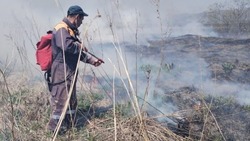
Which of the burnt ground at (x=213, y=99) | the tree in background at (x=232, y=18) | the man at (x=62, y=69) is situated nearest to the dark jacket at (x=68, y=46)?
the man at (x=62, y=69)

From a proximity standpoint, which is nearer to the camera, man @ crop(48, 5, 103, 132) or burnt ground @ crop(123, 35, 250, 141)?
burnt ground @ crop(123, 35, 250, 141)

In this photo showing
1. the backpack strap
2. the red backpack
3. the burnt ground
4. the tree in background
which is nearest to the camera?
the burnt ground

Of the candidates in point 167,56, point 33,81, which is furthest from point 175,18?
point 33,81

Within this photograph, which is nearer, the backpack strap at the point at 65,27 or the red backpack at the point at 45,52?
the backpack strap at the point at 65,27

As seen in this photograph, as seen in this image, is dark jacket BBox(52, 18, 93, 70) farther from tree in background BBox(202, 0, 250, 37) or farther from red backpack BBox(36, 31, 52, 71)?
tree in background BBox(202, 0, 250, 37)

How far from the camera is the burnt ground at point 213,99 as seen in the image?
406 centimetres

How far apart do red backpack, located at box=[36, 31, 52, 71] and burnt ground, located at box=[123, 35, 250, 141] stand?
5.27 ft

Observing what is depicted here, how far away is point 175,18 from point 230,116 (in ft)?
61.0

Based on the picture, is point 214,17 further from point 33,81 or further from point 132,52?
point 33,81

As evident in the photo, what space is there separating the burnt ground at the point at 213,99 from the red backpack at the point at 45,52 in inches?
63.2

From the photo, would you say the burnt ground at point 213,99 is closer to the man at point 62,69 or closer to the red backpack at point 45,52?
the man at point 62,69

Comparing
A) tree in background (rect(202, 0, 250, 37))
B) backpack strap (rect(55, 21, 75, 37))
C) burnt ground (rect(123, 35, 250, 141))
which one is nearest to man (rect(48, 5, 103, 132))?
backpack strap (rect(55, 21, 75, 37))

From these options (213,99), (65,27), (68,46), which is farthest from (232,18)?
(68,46)

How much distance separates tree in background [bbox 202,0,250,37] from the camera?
17.3m
